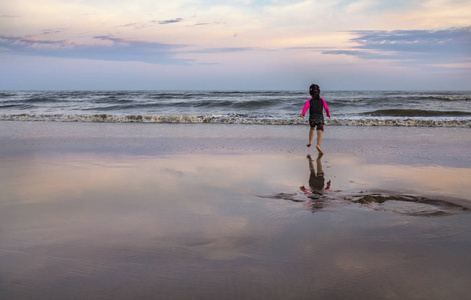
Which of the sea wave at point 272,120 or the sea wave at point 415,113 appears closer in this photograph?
the sea wave at point 272,120

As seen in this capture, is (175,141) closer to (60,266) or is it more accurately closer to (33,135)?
(33,135)

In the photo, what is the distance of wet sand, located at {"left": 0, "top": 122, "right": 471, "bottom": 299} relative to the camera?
268cm

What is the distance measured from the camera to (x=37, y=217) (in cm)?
412

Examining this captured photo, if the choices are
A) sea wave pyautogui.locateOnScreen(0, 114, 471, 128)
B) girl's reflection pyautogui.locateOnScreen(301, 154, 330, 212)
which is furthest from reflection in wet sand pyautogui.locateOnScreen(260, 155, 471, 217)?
sea wave pyautogui.locateOnScreen(0, 114, 471, 128)

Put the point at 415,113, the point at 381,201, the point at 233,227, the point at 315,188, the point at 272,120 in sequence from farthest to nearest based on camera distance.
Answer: the point at 415,113 < the point at 272,120 < the point at 315,188 < the point at 381,201 < the point at 233,227

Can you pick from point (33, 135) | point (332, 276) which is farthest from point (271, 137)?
point (332, 276)

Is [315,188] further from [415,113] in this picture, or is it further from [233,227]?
[415,113]

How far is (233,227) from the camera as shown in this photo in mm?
3840

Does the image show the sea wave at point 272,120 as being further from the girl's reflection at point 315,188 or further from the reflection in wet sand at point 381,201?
the reflection in wet sand at point 381,201

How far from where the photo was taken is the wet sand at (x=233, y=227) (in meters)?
2.68

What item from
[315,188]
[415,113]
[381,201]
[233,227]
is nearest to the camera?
[233,227]

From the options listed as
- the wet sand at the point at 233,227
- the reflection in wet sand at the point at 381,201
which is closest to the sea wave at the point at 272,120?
the wet sand at the point at 233,227

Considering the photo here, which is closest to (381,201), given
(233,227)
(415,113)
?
(233,227)

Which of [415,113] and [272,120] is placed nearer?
[272,120]
